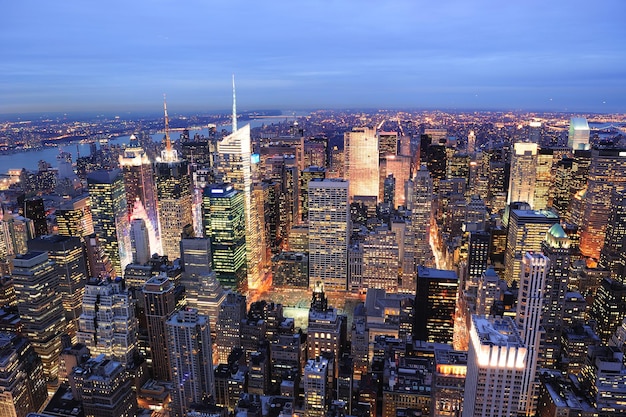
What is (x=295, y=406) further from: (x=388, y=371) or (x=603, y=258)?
(x=603, y=258)

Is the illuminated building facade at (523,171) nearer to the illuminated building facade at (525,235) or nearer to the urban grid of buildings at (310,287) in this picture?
the urban grid of buildings at (310,287)

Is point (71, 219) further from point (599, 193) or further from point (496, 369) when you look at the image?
point (599, 193)

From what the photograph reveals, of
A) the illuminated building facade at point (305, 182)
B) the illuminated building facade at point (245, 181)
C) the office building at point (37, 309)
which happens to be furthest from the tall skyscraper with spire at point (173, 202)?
the office building at point (37, 309)

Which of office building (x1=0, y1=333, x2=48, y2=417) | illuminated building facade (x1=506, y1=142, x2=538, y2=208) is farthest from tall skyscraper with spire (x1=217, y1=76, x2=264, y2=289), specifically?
illuminated building facade (x1=506, y1=142, x2=538, y2=208)

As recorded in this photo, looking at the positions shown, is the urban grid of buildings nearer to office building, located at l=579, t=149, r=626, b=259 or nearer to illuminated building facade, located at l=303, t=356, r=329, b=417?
illuminated building facade, located at l=303, t=356, r=329, b=417

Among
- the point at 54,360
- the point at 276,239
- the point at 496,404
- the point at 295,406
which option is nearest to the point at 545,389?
the point at 496,404
